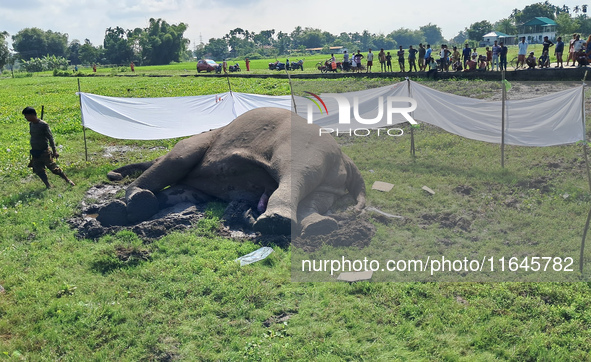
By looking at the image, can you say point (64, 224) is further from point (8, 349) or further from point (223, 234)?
point (8, 349)

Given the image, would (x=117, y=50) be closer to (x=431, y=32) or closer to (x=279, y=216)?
(x=279, y=216)

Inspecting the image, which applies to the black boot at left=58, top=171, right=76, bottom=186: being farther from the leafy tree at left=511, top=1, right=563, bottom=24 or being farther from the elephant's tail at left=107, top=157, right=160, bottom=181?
the leafy tree at left=511, top=1, right=563, bottom=24

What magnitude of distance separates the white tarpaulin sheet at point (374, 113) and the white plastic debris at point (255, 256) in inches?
153

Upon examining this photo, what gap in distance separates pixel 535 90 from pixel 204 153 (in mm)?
13343

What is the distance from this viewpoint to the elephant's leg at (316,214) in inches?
272

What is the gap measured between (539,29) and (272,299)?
72421mm

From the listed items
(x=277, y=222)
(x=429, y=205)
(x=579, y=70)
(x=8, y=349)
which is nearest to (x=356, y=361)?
(x=277, y=222)

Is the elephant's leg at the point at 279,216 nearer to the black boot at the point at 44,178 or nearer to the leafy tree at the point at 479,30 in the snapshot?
the black boot at the point at 44,178

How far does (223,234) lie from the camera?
7.43 meters

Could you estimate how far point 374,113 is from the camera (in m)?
12.1

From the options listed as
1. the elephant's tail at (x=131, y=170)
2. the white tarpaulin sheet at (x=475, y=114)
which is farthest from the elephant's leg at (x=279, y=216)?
the elephant's tail at (x=131, y=170)

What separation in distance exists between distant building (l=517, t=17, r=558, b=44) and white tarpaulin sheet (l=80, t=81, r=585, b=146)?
5667 centimetres

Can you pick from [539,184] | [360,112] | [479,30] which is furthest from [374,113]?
[479,30]

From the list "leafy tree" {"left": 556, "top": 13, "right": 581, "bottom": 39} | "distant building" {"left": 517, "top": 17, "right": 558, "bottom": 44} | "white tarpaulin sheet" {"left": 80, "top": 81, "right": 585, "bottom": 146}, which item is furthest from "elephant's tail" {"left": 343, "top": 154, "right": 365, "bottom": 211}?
"leafy tree" {"left": 556, "top": 13, "right": 581, "bottom": 39}
